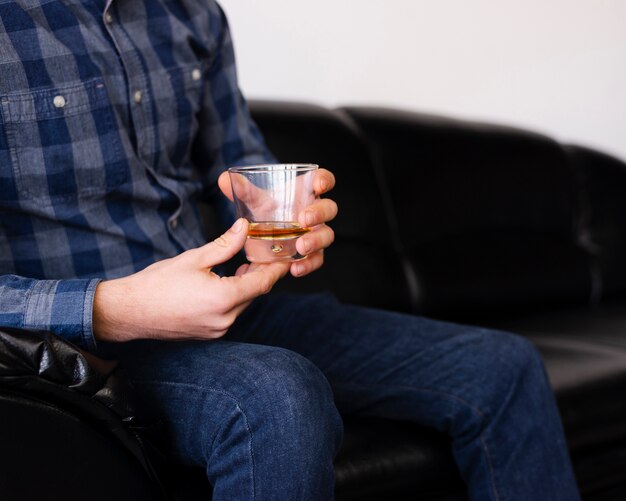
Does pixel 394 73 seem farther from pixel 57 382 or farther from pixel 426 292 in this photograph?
pixel 57 382

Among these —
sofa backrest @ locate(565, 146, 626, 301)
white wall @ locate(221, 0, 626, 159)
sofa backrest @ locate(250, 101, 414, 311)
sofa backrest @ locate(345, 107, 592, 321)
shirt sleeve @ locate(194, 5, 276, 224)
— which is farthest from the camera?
sofa backrest @ locate(565, 146, 626, 301)

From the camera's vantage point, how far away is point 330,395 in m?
1.05

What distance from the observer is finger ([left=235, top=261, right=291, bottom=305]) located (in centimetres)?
97

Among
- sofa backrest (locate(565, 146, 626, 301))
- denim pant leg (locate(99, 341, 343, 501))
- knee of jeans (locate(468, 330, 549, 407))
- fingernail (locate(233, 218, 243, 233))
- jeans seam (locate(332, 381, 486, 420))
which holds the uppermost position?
fingernail (locate(233, 218, 243, 233))

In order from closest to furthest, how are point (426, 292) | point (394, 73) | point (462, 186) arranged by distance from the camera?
point (426, 292) → point (462, 186) → point (394, 73)

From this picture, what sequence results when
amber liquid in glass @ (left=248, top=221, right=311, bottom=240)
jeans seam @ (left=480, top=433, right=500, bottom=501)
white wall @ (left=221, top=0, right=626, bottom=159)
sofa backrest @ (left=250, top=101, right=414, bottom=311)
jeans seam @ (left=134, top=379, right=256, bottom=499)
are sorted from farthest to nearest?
white wall @ (left=221, top=0, right=626, bottom=159) → sofa backrest @ (left=250, top=101, right=414, bottom=311) → jeans seam @ (left=480, top=433, right=500, bottom=501) → amber liquid in glass @ (left=248, top=221, right=311, bottom=240) → jeans seam @ (left=134, top=379, right=256, bottom=499)

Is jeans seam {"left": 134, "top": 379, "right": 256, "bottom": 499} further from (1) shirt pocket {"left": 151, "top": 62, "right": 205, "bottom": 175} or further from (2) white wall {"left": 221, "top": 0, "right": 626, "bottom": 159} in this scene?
(2) white wall {"left": 221, "top": 0, "right": 626, "bottom": 159}

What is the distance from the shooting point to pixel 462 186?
2203mm

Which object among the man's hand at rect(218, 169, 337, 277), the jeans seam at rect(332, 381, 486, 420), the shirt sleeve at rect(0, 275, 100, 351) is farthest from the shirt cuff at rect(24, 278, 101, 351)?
the jeans seam at rect(332, 381, 486, 420)

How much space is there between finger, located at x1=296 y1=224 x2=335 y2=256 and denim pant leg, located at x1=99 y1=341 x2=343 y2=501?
0.45 ft

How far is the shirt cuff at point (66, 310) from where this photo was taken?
3.30 feet

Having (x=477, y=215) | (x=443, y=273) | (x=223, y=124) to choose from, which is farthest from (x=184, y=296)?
(x=477, y=215)

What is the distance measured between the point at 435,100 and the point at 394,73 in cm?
17

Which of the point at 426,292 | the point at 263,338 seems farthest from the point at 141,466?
the point at 426,292
